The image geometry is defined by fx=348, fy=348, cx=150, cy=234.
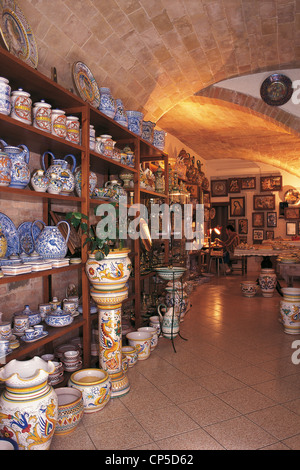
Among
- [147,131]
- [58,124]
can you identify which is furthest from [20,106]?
[147,131]

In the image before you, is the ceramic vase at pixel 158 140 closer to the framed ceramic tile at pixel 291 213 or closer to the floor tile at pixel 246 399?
the floor tile at pixel 246 399

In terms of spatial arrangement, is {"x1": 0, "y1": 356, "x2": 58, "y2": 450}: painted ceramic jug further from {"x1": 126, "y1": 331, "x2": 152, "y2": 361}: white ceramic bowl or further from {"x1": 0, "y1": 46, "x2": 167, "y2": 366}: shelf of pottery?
{"x1": 126, "y1": 331, "x2": 152, "y2": 361}: white ceramic bowl

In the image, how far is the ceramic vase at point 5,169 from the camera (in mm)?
2131

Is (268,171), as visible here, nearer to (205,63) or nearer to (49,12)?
(205,63)

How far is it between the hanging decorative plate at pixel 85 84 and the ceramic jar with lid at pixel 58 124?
59 centimetres

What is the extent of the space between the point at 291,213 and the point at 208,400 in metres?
9.49

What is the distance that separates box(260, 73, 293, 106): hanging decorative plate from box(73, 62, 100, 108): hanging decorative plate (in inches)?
134

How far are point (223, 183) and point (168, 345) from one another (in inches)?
345

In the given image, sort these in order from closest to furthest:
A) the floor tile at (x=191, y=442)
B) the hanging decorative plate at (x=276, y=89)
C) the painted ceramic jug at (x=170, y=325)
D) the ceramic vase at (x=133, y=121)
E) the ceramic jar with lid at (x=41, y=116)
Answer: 1. the floor tile at (x=191, y=442)
2. the ceramic jar with lid at (x=41, y=116)
3. the painted ceramic jug at (x=170, y=325)
4. the ceramic vase at (x=133, y=121)
5. the hanging decorative plate at (x=276, y=89)

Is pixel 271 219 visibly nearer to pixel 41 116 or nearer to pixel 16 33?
pixel 41 116

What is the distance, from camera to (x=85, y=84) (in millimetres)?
3295

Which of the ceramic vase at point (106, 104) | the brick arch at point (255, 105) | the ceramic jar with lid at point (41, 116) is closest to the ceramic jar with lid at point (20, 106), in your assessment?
the ceramic jar with lid at point (41, 116)

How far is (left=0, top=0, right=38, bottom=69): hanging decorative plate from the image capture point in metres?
2.26

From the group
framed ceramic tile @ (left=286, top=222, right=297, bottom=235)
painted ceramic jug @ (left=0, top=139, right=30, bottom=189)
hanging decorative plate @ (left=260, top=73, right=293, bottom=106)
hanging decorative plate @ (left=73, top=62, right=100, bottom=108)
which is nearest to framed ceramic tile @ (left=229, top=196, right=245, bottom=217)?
framed ceramic tile @ (left=286, top=222, right=297, bottom=235)
